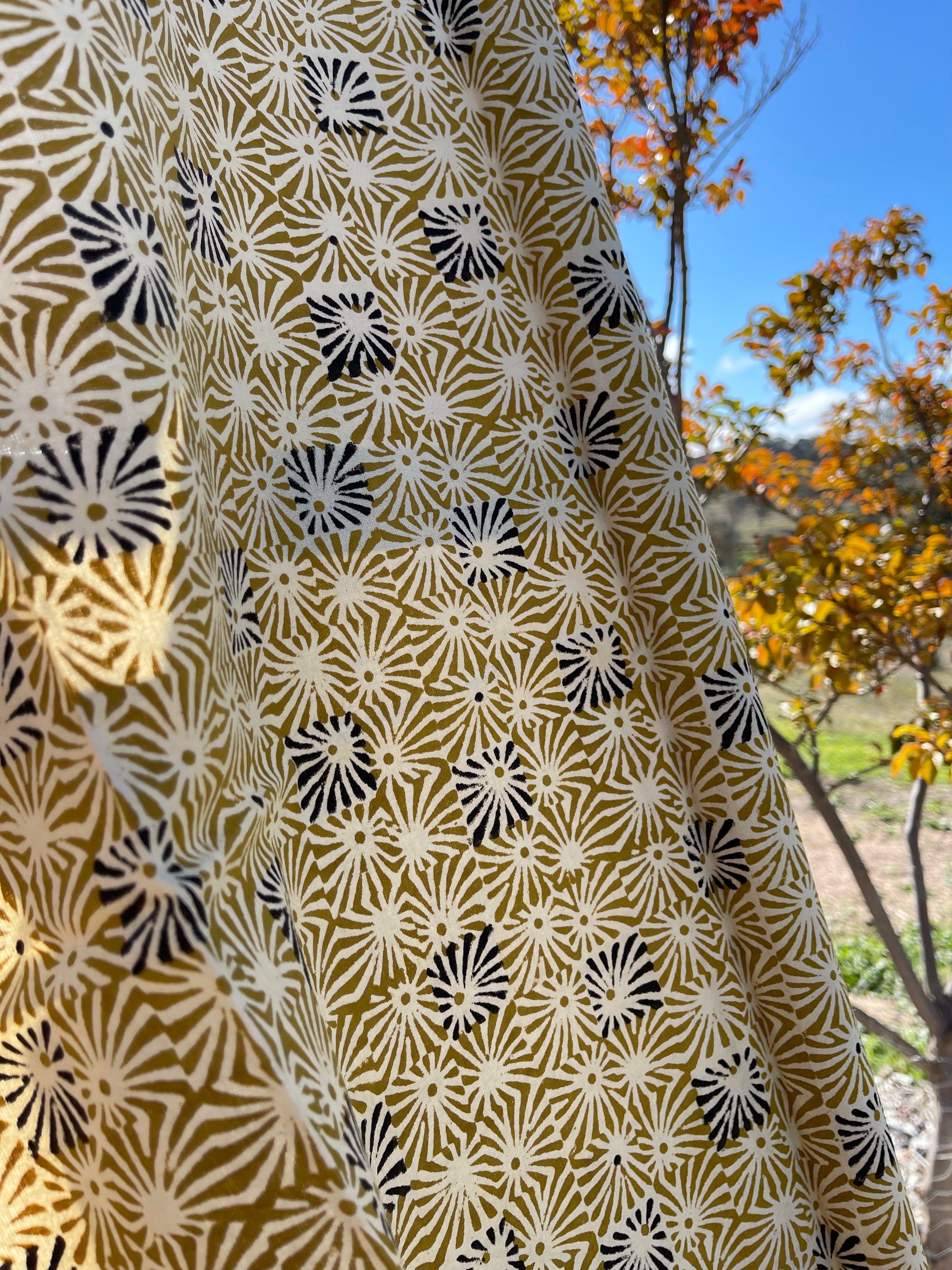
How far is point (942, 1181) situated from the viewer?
1.28 meters

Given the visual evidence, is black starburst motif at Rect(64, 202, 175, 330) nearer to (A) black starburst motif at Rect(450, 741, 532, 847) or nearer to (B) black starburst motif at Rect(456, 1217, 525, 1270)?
(A) black starburst motif at Rect(450, 741, 532, 847)

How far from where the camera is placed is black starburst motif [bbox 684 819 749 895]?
Result: 0.49 metres

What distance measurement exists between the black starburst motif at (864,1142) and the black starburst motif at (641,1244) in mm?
125

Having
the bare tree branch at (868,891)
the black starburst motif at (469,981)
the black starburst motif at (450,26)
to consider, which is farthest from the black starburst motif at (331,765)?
the bare tree branch at (868,891)

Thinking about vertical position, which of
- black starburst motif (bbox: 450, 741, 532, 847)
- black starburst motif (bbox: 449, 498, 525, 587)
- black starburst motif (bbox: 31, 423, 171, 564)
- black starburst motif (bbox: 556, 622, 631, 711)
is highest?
black starburst motif (bbox: 449, 498, 525, 587)

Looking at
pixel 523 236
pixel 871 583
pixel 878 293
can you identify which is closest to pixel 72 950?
pixel 523 236

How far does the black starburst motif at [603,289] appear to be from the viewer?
489mm

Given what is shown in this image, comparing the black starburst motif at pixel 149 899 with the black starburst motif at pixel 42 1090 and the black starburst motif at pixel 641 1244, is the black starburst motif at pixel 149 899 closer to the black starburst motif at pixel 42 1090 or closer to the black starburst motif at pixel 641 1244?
the black starburst motif at pixel 42 1090

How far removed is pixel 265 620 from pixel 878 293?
1598 millimetres

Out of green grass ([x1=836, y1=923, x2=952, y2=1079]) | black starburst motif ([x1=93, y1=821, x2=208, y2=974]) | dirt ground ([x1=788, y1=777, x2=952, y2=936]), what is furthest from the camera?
dirt ground ([x1=788, y1=777, x2=952, y2=936])

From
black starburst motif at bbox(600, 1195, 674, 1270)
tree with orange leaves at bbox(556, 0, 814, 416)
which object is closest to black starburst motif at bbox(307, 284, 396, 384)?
black starburst motif at bbox(600, 1195, 674, 1270)

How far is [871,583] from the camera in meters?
1.32

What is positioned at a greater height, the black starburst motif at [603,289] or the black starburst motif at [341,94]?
the black starburst motif at [341,94]

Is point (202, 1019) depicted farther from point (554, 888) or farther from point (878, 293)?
point (878, 293)
